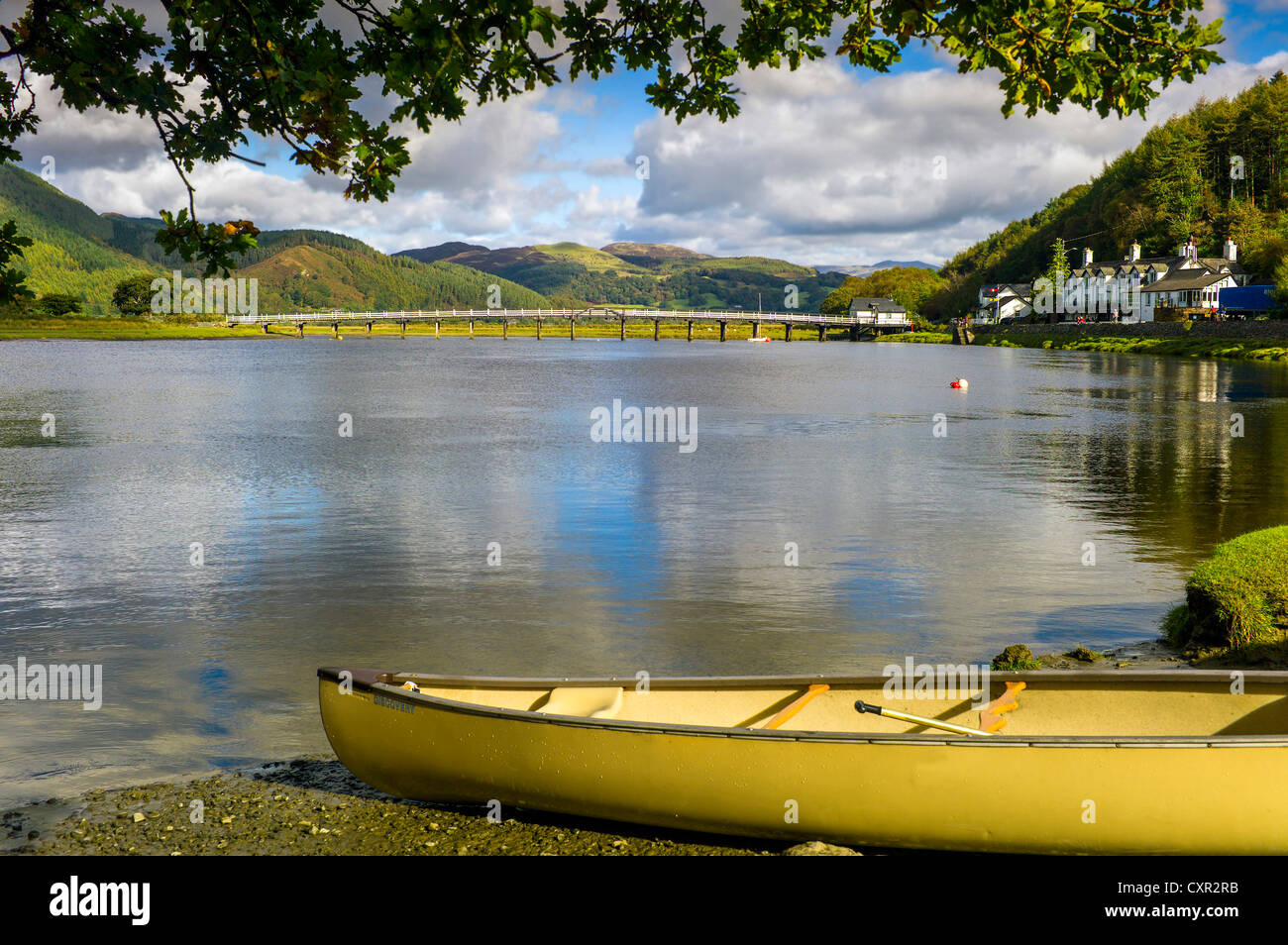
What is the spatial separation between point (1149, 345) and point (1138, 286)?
1402 inches

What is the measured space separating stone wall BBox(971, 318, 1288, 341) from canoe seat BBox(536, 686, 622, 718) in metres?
117

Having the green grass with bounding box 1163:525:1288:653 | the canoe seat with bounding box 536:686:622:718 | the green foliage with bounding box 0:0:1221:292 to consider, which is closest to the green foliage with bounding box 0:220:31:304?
the green foliage with bounding box 0:0:1221:292

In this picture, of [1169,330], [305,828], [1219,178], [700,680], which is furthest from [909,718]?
[1219,178]

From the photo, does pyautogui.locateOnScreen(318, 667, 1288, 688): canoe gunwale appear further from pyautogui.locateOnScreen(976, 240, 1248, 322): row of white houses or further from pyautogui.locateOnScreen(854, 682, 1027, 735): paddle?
pyautogui.locateOnScreen(976, 240, 1248, 322): row of white houses

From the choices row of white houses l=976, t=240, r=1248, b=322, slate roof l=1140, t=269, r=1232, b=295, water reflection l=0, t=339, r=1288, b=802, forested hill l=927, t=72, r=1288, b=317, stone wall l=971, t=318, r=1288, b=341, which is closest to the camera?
water reflection l=0, t=339, r=1288, b=802

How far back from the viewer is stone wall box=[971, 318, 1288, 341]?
354 feet

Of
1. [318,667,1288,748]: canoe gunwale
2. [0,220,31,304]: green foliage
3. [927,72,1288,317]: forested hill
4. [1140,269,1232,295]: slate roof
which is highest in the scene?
[927,72,1288,317]: forested hill

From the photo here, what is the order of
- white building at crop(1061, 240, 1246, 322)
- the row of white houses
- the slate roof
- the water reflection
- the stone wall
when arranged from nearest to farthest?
the water reflection < the stone wall < the slate roof < white building at crop(1061, 240, 1246, 322) < the row of white houses

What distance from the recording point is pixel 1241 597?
13523 millimetres

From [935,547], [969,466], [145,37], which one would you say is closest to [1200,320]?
[969,466]

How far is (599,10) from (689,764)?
23.8 ft

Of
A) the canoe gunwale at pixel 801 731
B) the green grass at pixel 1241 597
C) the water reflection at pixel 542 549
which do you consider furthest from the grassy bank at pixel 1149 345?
the canoe gunwale at pixel 801 731

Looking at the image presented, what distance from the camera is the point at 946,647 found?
15703 mm
